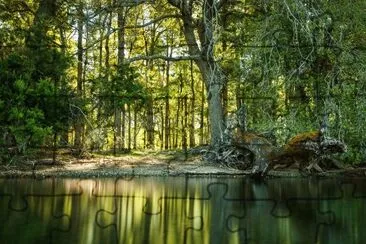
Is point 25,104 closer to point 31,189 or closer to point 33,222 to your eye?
point 31,189

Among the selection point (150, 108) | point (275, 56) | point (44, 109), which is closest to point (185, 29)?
point (275, 56)

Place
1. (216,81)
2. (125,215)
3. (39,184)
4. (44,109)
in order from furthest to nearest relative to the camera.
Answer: (216,81) → (44,109) → (39,184) → (125,215)

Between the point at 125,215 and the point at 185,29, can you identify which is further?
the point at 185,29

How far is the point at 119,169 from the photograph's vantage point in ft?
40.6

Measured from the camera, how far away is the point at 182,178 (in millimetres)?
11430

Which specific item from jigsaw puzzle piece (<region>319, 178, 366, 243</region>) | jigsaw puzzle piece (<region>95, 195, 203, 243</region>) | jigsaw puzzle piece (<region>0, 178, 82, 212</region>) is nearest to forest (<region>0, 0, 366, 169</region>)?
jigsaw puzzle piece (<region>0, 178, 82, 212</region>)

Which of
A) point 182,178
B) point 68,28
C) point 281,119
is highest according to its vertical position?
point 68,28

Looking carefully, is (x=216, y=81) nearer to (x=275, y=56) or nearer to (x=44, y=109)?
(x=275, y=56)

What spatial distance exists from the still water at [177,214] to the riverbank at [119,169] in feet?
5.69

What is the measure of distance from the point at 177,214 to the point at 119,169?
6577 mm

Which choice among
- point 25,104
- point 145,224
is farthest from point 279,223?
point 25,104

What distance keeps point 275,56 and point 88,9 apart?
20.0 ft

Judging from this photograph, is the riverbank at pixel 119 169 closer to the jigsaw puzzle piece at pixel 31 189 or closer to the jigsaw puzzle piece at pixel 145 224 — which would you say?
the jigsaw puzzle piece at pixel 31 189

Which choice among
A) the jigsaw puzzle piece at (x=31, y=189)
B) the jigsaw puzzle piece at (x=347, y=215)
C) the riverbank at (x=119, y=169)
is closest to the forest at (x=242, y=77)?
the riverbank at (x=119, y=169)
